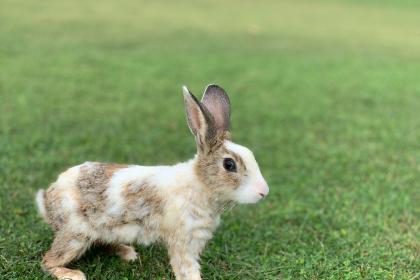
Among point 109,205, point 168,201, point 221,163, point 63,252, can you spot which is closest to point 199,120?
point 221,163

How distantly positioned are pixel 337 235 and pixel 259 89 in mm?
3978

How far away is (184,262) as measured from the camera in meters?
2.68

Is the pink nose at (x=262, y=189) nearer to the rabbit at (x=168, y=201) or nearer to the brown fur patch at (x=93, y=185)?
the rabbit at (x=168, y=201)

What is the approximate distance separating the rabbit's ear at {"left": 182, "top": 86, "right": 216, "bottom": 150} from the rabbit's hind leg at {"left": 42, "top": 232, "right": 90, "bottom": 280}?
87 cm

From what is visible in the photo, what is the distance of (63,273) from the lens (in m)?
2.73

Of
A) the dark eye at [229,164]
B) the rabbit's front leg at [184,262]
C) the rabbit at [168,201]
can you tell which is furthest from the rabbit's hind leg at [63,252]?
the dark eye at [229,164]

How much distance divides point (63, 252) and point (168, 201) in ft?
2.18

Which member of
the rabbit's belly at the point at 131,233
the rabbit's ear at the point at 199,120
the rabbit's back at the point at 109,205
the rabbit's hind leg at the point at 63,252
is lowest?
the rabbit's hind leg at the point at 63,252

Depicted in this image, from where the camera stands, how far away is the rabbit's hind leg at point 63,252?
276 cm

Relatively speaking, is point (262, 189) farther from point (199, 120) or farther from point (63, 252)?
point (63, 252)

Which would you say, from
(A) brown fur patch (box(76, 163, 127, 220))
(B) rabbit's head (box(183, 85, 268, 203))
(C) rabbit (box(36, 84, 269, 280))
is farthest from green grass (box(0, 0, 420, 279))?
(B) rabbit's head (box(183, 85, 268, 203))

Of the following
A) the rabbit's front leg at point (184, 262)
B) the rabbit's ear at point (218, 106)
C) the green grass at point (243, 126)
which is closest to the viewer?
the rabbit's front leg at point (184, 262)

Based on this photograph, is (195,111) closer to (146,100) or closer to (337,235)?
(337,235)

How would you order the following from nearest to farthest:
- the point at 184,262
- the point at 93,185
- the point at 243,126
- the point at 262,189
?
1. the point at 262,189
2. the point at 184,262
3. the point at 93,185
4. the point at 243,126
